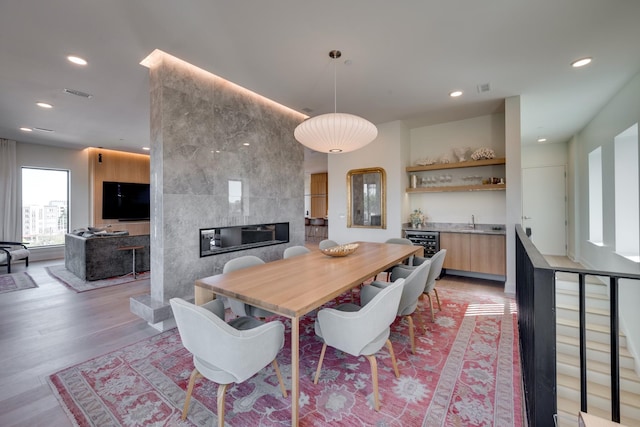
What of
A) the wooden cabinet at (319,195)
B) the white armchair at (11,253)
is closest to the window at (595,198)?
the wooden cabinet at (319,195)

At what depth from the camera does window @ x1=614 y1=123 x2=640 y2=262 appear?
3512 millimetres

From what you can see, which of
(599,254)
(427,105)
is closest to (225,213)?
(427,105)

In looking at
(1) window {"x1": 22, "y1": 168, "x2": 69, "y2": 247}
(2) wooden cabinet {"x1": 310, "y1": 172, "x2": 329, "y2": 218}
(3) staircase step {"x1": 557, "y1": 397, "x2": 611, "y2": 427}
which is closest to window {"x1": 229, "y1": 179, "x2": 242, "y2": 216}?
(3) staircase step {"x1": 557, "y1": 397, "x2": 611, "y2": 427}

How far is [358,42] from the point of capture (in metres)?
2.59

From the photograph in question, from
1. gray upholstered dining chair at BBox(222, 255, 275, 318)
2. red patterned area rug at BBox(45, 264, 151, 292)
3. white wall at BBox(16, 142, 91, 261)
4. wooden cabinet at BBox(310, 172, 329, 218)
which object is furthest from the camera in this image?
wooden cabinet at BBox(310, 172, 329, 218)

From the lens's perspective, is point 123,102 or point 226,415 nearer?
point 226,415

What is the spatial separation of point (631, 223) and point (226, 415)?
516 centimetres

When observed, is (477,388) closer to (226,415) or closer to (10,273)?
(226,415)

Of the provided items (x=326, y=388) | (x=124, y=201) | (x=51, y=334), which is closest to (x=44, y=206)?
(x=124, y=201)

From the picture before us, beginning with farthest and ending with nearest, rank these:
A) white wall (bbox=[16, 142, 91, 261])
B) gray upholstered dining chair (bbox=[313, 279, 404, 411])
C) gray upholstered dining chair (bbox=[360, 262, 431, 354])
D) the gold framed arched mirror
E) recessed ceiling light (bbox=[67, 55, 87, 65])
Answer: white wall (bbox=[16, 142, 91, 261])
the gold framed arched mirror
recessed ceiling light (bbox=[67, 55, 87, 65])
gray upholstered dining chair (bbox=[360, 262, 431, 354])
gray upholstered dining chair (bbox=[313, 279, 404, 411])

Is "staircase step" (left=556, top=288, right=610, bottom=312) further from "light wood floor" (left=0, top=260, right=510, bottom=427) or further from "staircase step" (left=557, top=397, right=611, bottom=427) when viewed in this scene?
"staircase step" (left=557, top=397, right=611, bottom=427)

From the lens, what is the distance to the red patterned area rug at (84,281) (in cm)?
429

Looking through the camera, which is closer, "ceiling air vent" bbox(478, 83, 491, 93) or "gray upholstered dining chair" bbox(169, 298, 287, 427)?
"gray upholstered dining chair" bbox(169, 298, 287, 427)

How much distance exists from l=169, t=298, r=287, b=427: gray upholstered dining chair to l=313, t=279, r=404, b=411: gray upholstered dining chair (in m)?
0.35
